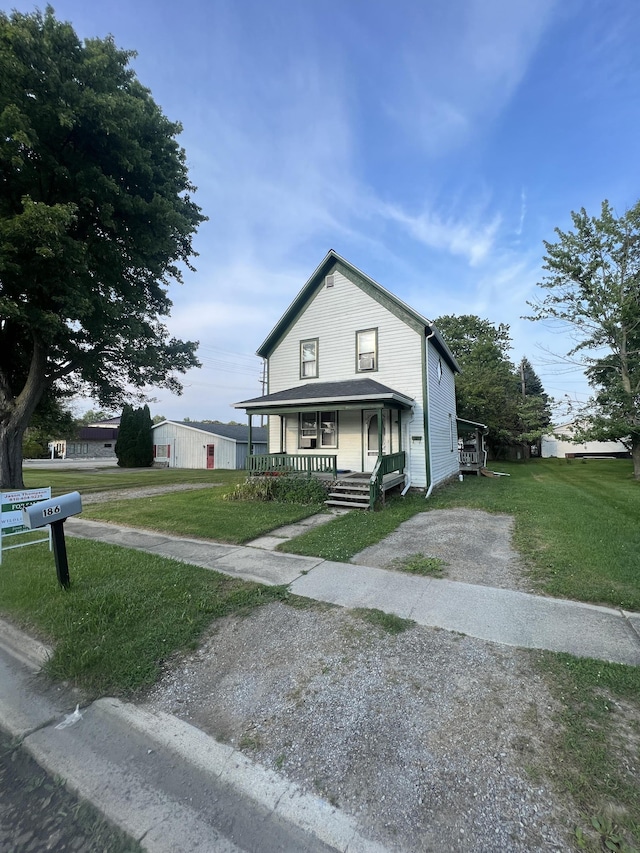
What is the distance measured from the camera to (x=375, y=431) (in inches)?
522

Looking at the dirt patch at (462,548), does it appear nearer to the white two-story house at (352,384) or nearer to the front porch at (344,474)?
the front porch at (344,474)

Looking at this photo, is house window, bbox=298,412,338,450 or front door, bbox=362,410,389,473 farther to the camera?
house window, bbox=298,412,338,450

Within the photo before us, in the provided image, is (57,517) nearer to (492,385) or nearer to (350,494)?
(350,494)

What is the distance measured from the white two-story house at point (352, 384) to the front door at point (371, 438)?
0.12 feet

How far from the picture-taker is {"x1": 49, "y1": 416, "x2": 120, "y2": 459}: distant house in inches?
1863

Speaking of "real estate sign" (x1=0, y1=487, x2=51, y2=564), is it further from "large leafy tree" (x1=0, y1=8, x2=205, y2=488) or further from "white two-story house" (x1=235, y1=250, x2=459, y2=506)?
"large leafy tree" (x1=0, y1=8, x2=205, y2=488)

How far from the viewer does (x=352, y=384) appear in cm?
1306

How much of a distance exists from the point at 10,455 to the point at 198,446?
18.1m

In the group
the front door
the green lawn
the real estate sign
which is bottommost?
the green lawn

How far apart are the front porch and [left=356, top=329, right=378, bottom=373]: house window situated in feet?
11.4

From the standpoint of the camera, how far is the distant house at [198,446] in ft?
104

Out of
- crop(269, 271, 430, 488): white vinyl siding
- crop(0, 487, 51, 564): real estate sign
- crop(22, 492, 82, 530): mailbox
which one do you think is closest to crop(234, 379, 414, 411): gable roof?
crop(269, 271, 430, 488): white vinyl siding

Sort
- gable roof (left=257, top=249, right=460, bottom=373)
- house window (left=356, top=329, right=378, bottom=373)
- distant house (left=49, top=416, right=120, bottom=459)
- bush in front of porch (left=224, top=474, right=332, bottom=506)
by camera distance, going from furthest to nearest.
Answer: distant house (left=49, top=416, right=120, bottom=459)
house window (left=356, top=329, right=378, bottom=373)
gable roof (left=257, top=249, right=460, bottom=373)
bush in front of porch (left=224, top=474, right=332, bottom=506)

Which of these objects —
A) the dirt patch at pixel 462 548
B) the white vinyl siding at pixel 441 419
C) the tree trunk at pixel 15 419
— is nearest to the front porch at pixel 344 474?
the dirt patch at pixel 462 548
